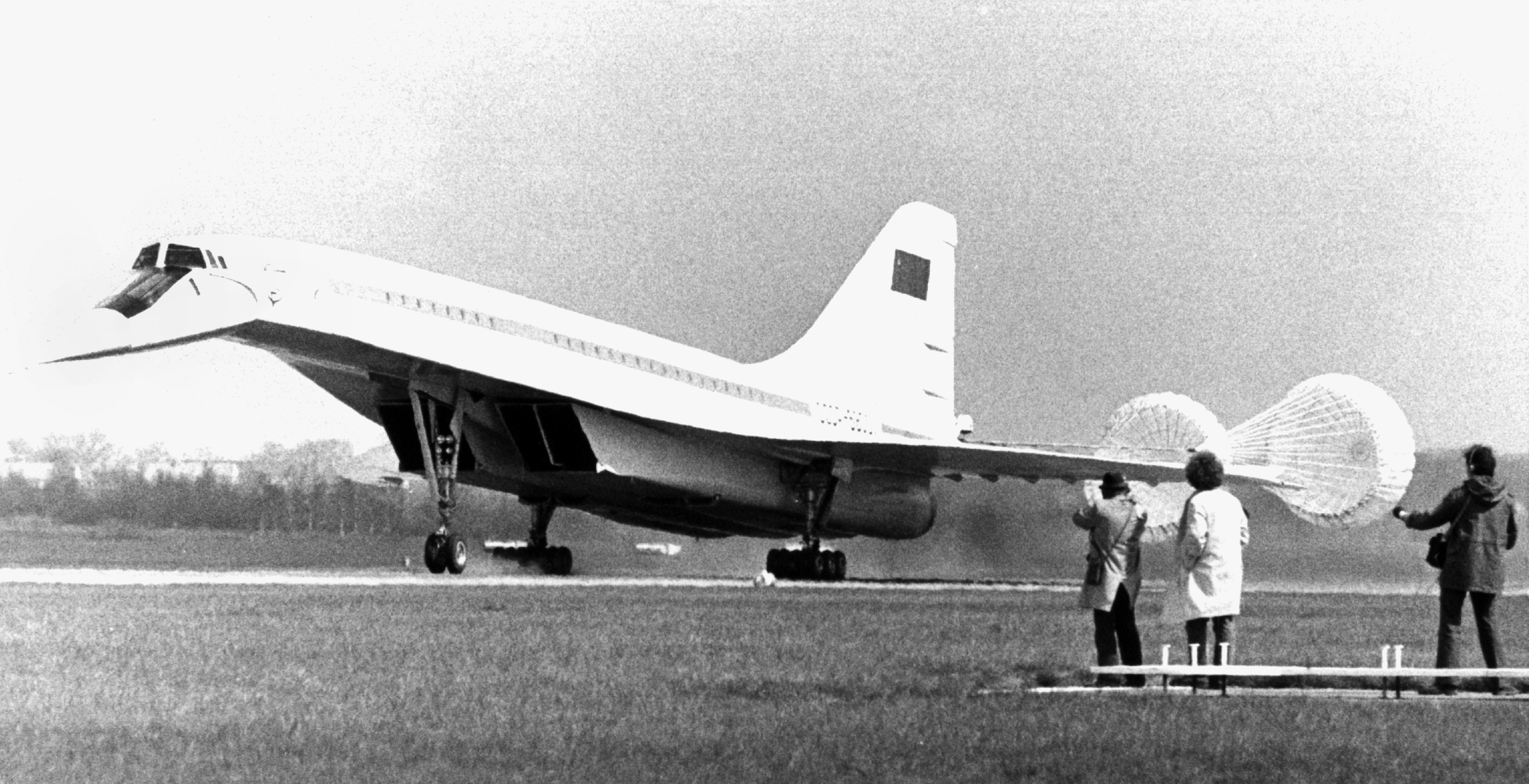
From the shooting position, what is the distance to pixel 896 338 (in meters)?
26.6

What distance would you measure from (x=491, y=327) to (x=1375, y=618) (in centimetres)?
954

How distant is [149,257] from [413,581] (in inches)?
152

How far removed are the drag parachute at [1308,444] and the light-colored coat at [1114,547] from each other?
12.9 metres

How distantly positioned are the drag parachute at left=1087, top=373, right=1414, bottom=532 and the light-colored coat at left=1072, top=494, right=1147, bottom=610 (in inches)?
508

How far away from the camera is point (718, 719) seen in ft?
24.8

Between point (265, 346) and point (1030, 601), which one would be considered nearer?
point (1030, 601)

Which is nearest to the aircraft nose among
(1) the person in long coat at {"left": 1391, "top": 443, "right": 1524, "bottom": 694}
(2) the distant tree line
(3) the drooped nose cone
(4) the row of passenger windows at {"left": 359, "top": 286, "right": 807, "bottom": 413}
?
(3) the drooped nose cone

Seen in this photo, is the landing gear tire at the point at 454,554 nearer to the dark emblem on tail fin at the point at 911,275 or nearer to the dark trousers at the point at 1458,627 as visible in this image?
the dark emblem on tail fin at the point at 911,275

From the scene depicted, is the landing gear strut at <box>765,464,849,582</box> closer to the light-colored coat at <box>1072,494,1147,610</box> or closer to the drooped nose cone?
the drooped nose cone

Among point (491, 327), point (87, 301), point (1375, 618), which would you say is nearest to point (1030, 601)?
point (1375, 618)

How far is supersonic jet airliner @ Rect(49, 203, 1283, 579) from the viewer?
1853 cm

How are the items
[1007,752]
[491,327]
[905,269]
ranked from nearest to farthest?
[1007,752] → [491,327] → [905,269]

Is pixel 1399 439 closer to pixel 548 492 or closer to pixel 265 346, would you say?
pixel 548 492

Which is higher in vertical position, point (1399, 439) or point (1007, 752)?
point (1399, 439)
